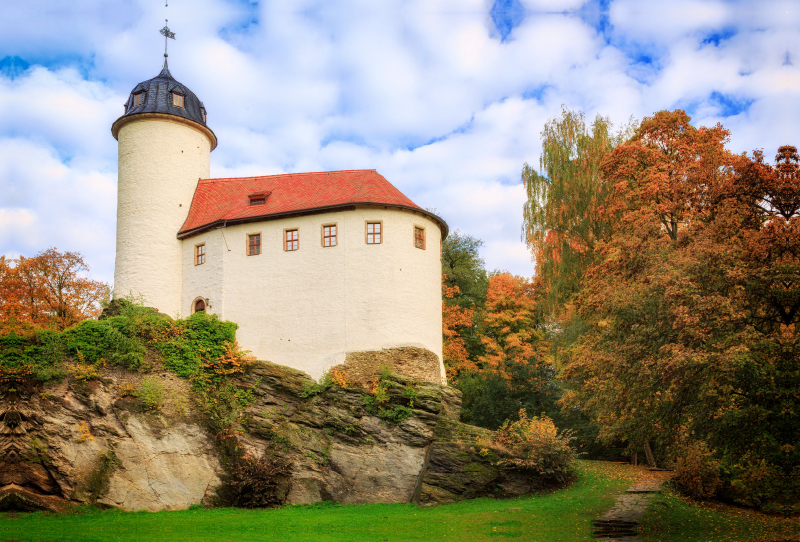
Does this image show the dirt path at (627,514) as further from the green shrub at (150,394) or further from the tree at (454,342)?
the green shrub at (150,394)

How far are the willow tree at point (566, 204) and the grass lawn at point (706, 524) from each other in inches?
400

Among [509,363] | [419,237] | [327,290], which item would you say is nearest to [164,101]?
[327,290]

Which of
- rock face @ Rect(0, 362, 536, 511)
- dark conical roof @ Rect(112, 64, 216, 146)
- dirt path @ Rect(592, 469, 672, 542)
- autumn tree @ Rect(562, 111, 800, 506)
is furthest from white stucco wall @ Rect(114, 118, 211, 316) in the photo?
dirt path @ Rect(592, 469, 672, 542)

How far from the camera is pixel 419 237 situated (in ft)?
91.1

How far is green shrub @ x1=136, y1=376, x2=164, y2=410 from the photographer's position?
24.2 metres

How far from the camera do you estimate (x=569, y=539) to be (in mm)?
17094

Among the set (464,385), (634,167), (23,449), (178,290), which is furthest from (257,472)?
(634,167)

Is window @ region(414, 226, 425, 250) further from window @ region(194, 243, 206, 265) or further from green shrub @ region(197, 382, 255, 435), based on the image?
window @ region(194, 243, 206, 265)

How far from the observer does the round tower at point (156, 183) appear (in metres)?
29.2

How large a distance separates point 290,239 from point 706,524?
58.0ft

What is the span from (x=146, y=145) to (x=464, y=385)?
18.4 m

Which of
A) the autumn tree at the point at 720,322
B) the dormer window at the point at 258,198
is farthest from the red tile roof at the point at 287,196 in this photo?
the autumn tree at the point at 720,322

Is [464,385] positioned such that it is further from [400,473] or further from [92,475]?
[92,475]

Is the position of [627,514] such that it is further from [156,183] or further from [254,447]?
[156,183]
